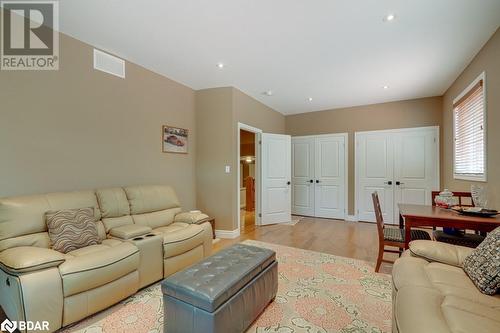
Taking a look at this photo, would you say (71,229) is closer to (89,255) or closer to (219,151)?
(89,255)

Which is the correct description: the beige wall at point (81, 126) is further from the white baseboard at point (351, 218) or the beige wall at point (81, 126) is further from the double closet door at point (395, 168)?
the double closet door at point (395, 168)

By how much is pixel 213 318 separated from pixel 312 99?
4.48 meters

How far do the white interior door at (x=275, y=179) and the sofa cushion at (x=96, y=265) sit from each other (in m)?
3.21

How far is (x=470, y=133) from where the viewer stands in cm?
328

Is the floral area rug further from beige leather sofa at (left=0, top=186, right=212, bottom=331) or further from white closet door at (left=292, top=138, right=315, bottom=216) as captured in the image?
white closet door at (left=292, top=138, right=315, bottom=216)

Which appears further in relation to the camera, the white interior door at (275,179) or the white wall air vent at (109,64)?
the white interior door at (275,179)

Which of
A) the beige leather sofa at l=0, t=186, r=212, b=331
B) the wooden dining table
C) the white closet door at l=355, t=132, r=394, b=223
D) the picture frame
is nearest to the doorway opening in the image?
the picture frame

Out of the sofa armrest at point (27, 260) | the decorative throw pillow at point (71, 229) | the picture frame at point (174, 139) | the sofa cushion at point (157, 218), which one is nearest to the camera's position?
the sofa armrest at point (27, 260)

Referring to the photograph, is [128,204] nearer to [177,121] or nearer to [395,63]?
[177,121]

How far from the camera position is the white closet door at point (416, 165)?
15.4 feet

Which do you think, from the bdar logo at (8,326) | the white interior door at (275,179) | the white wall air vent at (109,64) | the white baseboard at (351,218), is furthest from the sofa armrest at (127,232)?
the white baseboard at (351,218)

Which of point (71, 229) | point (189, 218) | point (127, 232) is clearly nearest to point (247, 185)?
point (189, 218)

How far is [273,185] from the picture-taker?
16.8 ft

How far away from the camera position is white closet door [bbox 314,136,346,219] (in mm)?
5523
